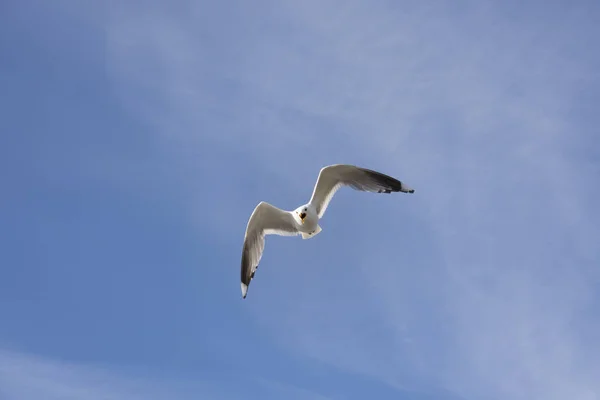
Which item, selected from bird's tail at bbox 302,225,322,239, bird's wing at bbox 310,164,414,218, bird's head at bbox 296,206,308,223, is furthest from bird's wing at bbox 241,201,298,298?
bird's wing at bbox 310,164,414,218

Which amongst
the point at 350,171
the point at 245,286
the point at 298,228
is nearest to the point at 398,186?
the point at 350,171

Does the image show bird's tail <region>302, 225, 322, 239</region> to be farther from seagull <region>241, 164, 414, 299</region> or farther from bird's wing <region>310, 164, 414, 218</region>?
bird's wing <region>310, 164, 414, 218</region>

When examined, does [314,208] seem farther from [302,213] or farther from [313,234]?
[313,234]

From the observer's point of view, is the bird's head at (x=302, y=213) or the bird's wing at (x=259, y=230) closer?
the bird's head at (x=302, y=213)

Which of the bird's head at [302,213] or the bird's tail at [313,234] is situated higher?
the bird's head at [302,213]

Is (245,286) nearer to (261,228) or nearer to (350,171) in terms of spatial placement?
(261,228)

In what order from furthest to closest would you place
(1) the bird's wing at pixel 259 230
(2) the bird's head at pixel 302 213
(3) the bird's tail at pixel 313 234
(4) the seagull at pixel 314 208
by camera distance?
(1) the bird's wing at pixel 259 230
(3) the bird's tail at pixel 313 234
(4) the seagull at pixel 314 208
(2) the bird's head at pixel 302 213

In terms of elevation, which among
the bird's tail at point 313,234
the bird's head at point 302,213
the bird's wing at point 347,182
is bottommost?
the bird's tail at point 313,234

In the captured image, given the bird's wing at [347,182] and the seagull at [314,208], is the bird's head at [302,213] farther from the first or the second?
the bird's wing at [347,182]

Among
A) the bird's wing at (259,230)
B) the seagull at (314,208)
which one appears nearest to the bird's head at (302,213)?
the seagull at (314,208)

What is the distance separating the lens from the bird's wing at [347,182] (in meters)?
15.2

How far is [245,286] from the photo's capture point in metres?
16.2

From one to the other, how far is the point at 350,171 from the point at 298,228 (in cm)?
149

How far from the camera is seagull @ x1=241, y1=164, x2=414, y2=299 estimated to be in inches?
595
